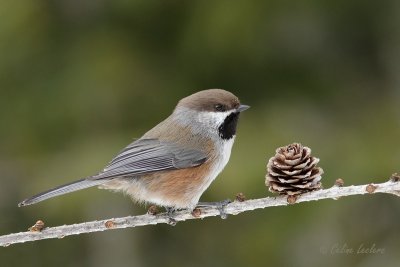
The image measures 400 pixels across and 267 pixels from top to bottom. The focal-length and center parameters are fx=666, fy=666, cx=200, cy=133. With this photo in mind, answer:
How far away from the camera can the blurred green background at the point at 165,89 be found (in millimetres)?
6172

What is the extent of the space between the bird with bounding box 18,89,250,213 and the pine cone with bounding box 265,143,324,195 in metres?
0.92

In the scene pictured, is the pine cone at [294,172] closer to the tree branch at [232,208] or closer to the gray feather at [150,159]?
the tree branch at [232,208]

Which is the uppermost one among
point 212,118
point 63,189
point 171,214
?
point 212,118

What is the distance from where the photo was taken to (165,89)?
658cm

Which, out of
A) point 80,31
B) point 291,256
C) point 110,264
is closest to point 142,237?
point 110,264

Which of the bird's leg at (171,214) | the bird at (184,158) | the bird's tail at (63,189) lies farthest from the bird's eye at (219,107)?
the bird's tail at (63,189)

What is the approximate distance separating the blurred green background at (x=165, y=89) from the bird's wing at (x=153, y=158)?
1713mm

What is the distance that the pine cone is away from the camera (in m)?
3.29

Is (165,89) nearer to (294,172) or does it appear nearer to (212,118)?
(212,118)

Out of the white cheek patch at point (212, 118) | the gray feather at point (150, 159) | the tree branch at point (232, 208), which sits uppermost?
the white cheek patch at point (212, 118)

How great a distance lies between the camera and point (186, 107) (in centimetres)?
443

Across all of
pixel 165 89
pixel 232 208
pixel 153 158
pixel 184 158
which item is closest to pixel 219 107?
pixel 184 158

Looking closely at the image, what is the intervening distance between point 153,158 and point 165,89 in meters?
2.36

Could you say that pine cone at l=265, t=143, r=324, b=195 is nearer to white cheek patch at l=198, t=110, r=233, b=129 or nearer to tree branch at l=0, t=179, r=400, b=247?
tree branch at l=0, t=179, r=400, b=247
